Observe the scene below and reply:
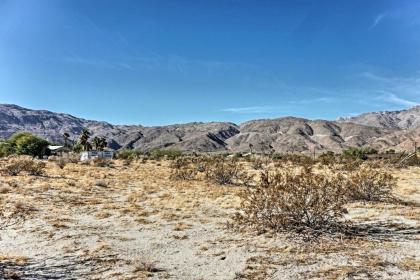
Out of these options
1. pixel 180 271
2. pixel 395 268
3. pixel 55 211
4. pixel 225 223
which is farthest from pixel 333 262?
pixel 55 211

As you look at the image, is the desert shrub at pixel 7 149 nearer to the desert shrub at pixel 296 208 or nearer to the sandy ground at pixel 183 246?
the sandy ground at pixel 183 246

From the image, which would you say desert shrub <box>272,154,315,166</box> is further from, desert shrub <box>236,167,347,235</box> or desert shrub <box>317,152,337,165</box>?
desert shrub <box>236,167,347,235</box>

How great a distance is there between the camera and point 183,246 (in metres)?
12.4

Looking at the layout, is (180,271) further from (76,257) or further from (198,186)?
(198,186)

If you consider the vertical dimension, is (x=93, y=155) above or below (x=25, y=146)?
below

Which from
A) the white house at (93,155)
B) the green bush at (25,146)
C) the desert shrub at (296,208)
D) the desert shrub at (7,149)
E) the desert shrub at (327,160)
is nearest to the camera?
the desert shrub at (296,208)

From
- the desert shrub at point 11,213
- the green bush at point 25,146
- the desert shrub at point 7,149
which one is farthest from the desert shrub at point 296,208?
the desert shrub at point 7,149

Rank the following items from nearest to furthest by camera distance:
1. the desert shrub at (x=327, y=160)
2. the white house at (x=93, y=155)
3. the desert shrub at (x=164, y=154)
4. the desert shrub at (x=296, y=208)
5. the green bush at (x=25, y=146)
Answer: the desert shrub at (x=296, y=208)
the desert shrub at (x=327, y=160)
the white house at (x=93, y=155)
the green bush at (x=25, y=146)
the desert shrub at (x=164, y=154)

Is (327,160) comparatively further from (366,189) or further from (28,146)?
(28,146)

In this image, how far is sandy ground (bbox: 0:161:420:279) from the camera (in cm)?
984

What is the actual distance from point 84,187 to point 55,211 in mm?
9078

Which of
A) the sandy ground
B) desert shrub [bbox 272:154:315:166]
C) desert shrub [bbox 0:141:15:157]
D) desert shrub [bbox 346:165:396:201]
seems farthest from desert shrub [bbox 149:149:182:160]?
the sandy ground

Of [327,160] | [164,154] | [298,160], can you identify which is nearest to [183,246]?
[327,160]

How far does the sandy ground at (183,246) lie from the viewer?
984cm
